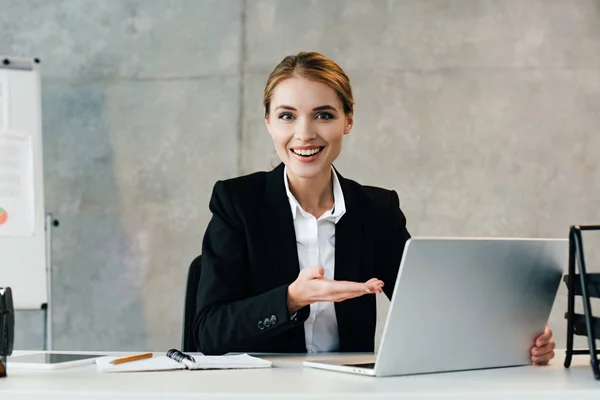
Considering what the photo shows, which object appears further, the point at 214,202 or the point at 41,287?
the point at 41,287

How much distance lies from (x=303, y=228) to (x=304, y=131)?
27 cm

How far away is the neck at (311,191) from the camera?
2.21m

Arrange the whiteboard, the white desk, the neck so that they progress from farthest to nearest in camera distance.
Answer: the whiteboard
the neck
the white desk

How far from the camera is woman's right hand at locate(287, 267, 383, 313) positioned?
145 cm

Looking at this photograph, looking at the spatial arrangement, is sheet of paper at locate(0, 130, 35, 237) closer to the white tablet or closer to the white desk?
the white tablet

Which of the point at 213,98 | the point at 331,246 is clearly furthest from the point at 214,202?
the point at 213,98

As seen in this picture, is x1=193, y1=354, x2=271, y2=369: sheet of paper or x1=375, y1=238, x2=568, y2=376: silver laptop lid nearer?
x1=375, y1=238, x2=568, y2=376: silver laptop lid

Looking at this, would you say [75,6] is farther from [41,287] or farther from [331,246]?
[331,246]

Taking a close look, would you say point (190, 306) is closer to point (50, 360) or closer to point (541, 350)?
point (50, 360)

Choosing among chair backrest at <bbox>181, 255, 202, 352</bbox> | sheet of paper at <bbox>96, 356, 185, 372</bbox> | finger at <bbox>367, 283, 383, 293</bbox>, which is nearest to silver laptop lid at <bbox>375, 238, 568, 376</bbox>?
finger at <bbox>367, 283, 383, 293</bbox>

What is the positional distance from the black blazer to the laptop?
0.47 m

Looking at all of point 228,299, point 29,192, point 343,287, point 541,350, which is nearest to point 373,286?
point 343,287

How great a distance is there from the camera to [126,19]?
4.23 metres

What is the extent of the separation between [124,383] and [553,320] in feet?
10.4
